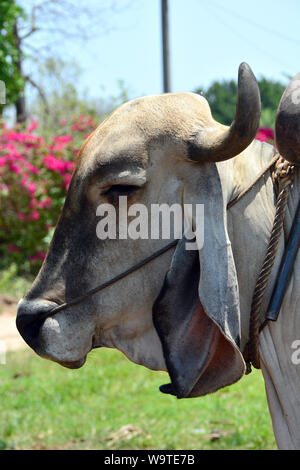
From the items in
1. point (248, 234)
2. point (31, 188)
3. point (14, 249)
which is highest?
point (248, 234)

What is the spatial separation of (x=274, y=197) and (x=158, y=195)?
1.25ft

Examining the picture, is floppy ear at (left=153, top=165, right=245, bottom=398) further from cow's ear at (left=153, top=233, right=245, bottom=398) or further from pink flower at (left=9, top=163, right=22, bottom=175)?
pink flower at (left=9, top=163, right=22, bottom=175)

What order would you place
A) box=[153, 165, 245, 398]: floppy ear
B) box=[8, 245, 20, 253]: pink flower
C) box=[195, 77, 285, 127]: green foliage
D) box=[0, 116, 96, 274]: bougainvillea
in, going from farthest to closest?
box=[8, 245, 20, 253]: pink flower < box=[0, 116, 96, 274]: bougainvillea < box=[195, 77, 285, 127]: green foliage < box=[153, 165, 245, 398]: floppy ear

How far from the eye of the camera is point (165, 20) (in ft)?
38.7

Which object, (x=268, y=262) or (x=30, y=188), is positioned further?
(x=30, y=188)

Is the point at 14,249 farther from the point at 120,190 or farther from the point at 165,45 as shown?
the point at 120,190

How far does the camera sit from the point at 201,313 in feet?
6.64

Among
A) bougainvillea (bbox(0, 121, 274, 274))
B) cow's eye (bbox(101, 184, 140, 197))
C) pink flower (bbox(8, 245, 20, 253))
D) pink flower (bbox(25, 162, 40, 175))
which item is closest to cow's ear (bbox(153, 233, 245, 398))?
cow's eye (bbox(101, 184, 140, 197))

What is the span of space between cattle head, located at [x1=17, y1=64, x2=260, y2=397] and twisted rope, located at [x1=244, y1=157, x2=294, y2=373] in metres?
0.07

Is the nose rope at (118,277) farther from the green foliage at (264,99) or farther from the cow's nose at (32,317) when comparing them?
the green foliage at (264,99)

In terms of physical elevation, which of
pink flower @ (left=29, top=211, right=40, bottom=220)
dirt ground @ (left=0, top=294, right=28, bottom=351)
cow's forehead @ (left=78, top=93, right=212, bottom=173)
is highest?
cow's forehead @ (left=78, top=93, right=212, bottom=173)

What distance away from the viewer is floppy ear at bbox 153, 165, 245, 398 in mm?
1903

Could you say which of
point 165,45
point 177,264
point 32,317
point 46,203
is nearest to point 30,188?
point 46,203

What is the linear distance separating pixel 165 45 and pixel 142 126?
10.1m
